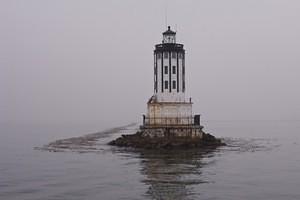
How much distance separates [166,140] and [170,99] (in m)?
4.12

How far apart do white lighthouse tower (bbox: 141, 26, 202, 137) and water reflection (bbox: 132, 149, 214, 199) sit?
414cm

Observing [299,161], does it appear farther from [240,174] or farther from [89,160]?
[89,160]

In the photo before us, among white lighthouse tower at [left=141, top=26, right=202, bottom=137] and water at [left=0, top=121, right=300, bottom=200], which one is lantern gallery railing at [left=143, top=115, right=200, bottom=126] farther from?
water at [left=0, top=121, right=300, bottom=200]

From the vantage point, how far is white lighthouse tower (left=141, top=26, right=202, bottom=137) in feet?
158

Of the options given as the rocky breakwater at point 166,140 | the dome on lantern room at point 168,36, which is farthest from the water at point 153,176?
the dome on lantern room at point 168,36

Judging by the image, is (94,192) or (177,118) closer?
(94,192)

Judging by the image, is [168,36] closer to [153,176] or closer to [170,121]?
[170,121]

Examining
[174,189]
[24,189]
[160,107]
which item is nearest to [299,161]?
[160,107]

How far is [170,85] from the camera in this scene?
48.8 meters

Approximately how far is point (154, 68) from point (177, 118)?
537cm

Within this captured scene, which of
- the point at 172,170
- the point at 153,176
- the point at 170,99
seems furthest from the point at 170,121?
the point at 153,176

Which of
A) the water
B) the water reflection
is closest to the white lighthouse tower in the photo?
the water reflection

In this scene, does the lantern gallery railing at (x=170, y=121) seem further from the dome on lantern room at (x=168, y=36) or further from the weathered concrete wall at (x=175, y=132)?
the dome on lantern room at (x=168, y=36)

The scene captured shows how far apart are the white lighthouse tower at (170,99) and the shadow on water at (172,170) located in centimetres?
361
